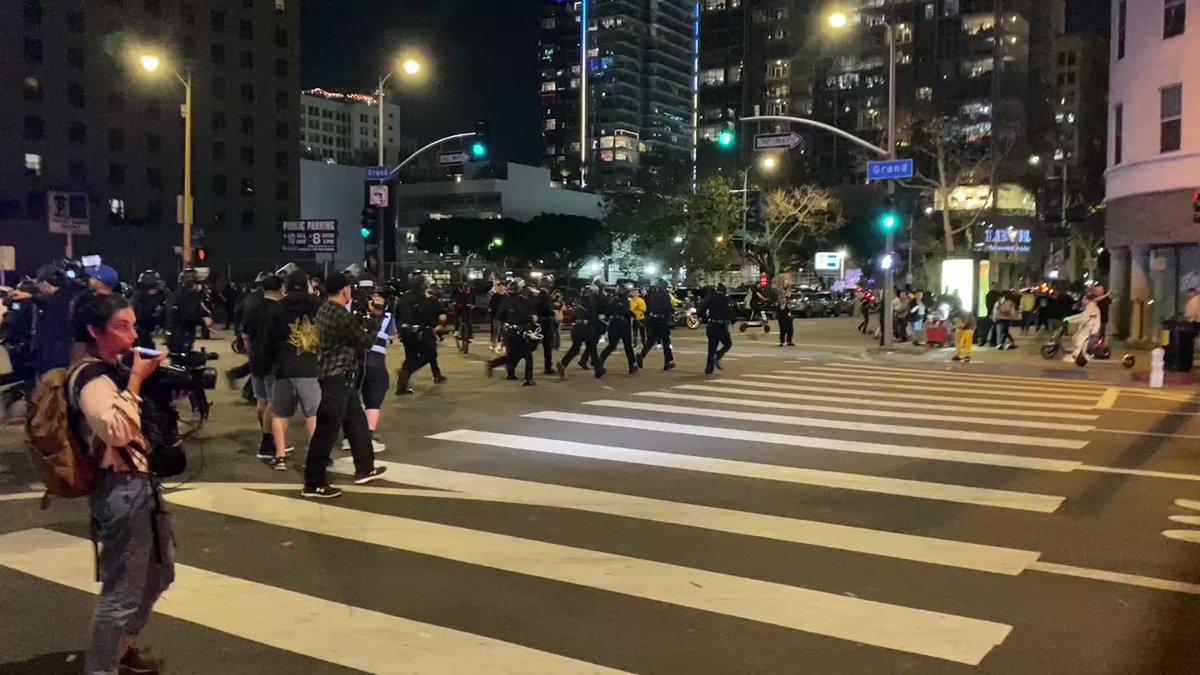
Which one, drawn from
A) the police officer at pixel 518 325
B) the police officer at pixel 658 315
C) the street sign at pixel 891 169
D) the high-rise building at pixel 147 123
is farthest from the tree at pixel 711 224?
the police officer at pixel 518 325

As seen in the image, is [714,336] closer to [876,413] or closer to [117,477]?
[876,413]

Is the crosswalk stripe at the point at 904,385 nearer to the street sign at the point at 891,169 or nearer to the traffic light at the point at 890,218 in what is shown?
the street sign at the point at 891,169

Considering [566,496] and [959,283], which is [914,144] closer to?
[959,283]

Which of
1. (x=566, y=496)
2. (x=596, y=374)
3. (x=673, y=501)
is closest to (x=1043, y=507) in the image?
(x=673, y=501)

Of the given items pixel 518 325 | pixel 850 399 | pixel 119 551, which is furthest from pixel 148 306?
pixel 119 551

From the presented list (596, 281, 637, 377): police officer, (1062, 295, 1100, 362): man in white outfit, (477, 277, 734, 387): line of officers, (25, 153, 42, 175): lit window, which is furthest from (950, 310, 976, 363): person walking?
(25, 153, 42, 175): lit window

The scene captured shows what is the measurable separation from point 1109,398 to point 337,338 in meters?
13.0

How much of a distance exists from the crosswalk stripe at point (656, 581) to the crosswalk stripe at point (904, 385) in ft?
36.8

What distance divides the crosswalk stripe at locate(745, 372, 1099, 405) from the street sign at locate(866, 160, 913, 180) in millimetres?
6676

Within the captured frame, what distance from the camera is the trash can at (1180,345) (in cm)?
1897

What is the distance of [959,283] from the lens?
31188mm

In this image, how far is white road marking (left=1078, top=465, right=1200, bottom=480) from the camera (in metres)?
9.43

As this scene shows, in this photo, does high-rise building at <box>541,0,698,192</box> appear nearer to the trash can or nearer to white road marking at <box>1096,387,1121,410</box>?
the trash can

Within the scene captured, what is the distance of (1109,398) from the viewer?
1578cm
